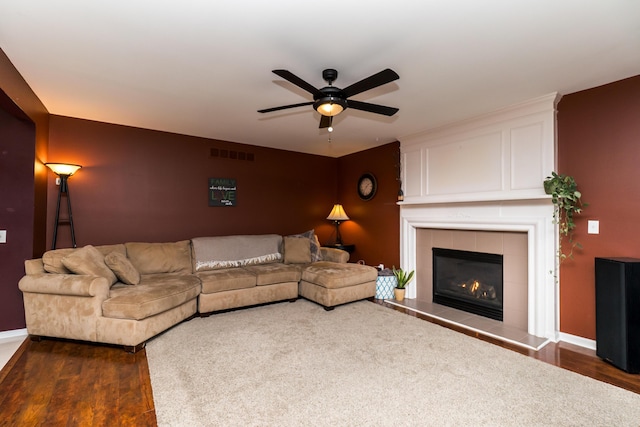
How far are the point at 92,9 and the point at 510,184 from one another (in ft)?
12.9

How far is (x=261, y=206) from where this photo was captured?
17.4 feet

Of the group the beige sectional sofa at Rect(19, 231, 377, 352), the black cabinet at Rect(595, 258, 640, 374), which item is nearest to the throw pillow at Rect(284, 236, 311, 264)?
the beige sectional sofa at Rect(19, 231, 377, 352)

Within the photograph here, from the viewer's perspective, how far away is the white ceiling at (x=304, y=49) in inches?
73.0

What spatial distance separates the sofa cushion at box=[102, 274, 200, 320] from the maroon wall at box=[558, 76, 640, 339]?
12.8 feet

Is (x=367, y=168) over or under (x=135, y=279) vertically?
over

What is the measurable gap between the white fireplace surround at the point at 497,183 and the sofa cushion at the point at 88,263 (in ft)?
12.3

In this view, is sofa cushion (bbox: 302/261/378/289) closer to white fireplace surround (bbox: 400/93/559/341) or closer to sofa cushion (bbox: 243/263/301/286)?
sofa cushion (bbox: 243/263/301/286)

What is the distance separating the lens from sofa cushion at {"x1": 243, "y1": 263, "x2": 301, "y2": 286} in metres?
4.03

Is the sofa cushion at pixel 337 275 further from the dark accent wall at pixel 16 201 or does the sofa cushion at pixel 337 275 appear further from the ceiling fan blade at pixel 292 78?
the dark accent wall at pixel 16 201

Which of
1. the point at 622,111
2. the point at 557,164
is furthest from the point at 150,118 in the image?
the point at 622,111

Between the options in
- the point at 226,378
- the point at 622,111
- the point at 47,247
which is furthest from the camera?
the point at 47,247

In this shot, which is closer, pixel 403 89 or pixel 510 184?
pixel 403 89

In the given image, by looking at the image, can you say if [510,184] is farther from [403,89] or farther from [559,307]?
[403,89]

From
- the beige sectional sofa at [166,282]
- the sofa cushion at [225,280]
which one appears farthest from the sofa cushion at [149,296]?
the sofa cushion at [225,280]
